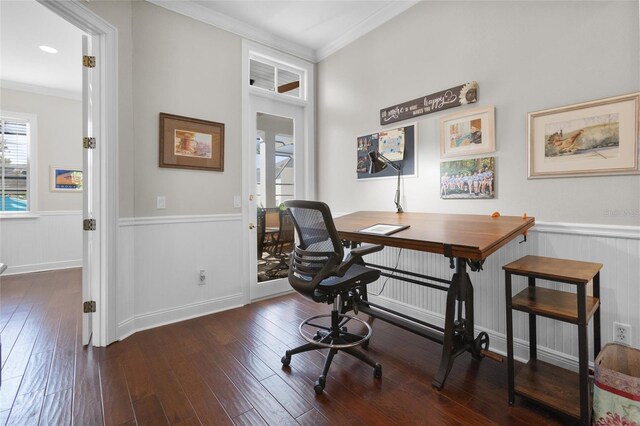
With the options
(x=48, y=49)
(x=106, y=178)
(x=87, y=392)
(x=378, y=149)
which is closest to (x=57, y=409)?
(x=87, y=392)

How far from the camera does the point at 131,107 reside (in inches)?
104

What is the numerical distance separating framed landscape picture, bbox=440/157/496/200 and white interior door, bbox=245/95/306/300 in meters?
1.83

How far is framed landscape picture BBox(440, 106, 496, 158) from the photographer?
2.31 m

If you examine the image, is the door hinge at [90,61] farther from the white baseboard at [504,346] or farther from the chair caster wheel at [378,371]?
the white baseboard at [504,346]

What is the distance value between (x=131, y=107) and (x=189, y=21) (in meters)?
1.07

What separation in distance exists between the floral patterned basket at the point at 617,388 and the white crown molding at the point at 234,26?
12.5 ft

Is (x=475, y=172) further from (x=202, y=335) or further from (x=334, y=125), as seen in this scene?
(x=202, y=335)

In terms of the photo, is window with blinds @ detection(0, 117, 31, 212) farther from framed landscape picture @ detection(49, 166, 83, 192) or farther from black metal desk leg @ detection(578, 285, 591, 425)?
black metal desk leg @ detection(578, 285, 591, 425)

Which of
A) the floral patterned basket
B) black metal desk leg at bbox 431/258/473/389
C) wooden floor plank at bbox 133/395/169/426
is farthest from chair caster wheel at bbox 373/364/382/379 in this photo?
wooden floor plank at bbox 133/395/169/426

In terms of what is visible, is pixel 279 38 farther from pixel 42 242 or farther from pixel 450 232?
pixel 42 242

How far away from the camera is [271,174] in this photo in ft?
12.0

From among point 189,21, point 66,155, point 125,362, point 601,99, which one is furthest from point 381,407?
point 66,155

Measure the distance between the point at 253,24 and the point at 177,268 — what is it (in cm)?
264

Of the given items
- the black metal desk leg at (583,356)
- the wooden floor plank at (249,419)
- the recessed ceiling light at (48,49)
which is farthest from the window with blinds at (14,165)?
the black metal desk leg at (583,356)
